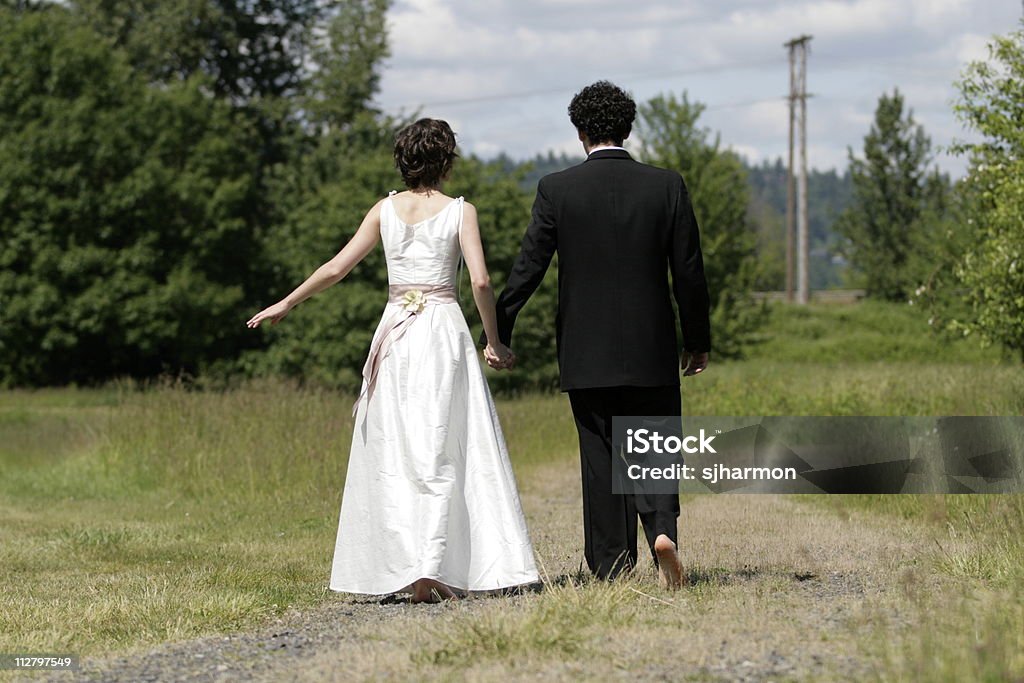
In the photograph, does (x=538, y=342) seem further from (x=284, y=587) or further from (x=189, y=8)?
(x=284, y=587)

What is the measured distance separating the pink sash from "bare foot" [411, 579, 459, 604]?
3.12 feet

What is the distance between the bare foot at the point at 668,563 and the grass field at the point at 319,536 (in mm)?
201

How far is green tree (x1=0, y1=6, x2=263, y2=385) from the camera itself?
114ft

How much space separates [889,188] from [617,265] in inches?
2117

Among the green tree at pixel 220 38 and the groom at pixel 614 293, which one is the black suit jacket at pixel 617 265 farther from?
the green tree at pixel 220 38

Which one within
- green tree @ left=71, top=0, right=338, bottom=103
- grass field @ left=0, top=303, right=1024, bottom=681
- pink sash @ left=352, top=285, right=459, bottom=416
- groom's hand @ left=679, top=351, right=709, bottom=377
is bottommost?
grass field @ left=0, top=303, right=1024, bottom=681

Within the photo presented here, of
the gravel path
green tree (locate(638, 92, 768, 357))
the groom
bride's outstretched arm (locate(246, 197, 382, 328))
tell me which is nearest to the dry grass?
the gravel path

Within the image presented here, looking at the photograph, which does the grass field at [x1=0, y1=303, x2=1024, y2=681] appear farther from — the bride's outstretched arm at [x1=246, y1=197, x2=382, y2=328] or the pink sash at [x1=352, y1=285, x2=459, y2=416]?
the bride's outstretched arm at [x1=246, y1=197, x2=382, y2=328]

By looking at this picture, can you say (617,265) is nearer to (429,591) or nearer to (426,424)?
(426,424)

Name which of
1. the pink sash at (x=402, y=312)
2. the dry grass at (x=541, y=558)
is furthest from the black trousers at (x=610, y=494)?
the pink sash at (x=402, y=312)

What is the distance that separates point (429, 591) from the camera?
256 inches

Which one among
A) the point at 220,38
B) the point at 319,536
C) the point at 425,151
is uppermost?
the point at 220,38

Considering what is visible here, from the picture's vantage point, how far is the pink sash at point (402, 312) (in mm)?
6656

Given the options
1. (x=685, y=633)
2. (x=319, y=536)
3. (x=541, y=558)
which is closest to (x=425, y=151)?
(x=541, y=558)
